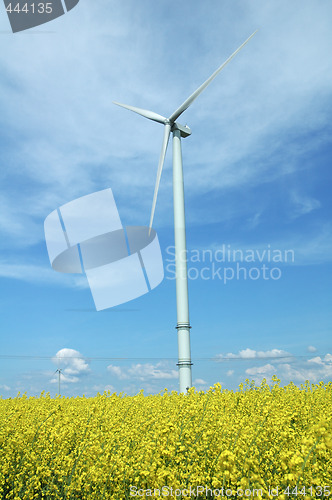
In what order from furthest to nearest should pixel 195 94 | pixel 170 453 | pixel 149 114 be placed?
pixel 149 114
pixel 195 94
pixel 170 453

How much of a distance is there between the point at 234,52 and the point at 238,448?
26.9 m

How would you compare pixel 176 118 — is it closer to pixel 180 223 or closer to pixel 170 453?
pixel 180 223

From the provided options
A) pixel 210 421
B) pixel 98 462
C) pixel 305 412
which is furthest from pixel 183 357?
pixel 98 462

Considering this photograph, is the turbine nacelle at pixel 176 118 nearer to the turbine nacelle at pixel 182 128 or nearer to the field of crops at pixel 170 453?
the turbine nacelle at pixel 182 128

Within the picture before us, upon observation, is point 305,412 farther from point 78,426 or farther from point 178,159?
point 178,159

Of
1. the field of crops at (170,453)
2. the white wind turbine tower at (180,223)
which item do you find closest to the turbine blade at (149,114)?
the white wind turbine tower at (180,223)

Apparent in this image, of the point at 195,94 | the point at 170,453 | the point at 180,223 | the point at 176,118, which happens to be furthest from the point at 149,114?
the point at 170,453

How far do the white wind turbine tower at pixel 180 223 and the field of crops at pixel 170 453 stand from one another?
7.37 meters

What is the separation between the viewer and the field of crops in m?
7.24

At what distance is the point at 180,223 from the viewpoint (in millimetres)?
23500

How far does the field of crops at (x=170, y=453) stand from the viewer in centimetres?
724

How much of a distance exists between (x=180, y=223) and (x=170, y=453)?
16.2m

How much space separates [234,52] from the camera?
28344 mm

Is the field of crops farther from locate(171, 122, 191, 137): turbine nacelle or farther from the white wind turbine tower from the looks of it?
locate(171, 122, 191, 137): turbine nacelle
